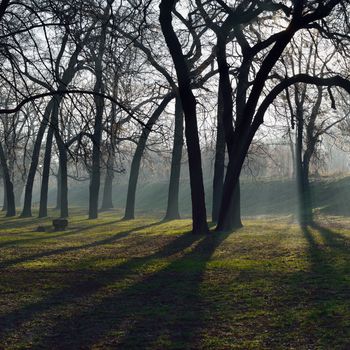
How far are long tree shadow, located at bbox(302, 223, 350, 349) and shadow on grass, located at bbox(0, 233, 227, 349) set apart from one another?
1450 millimetres

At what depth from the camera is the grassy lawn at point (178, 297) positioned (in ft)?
20.8

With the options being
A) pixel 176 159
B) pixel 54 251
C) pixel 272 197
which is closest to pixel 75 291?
pixel 54 251

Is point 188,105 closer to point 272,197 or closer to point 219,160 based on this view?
point 219,160

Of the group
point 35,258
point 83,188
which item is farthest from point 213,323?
point 83,188

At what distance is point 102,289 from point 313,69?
21.7 m

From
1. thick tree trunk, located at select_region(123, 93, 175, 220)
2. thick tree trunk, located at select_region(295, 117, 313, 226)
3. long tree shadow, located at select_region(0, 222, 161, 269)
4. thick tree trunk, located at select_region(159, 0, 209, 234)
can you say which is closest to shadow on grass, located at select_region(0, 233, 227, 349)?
long tree shadow, located at select_region(0, 222, 161, 269)

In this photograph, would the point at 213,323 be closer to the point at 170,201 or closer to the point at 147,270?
the point at 147,270

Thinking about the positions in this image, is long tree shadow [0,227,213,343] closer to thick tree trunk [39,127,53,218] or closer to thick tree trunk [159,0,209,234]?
thick tree trunk [159,0,209,234]

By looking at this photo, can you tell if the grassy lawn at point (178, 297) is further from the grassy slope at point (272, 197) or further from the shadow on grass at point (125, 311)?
the grassy slope at point (272, 197)

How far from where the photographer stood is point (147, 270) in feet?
36.1

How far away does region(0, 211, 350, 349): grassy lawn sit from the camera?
633cm

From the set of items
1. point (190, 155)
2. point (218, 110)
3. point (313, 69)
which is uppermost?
point (313, 69)

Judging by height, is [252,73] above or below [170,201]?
above

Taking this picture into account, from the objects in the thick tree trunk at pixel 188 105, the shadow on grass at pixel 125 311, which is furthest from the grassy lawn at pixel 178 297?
the thick tree trunk at pixel 188 105
